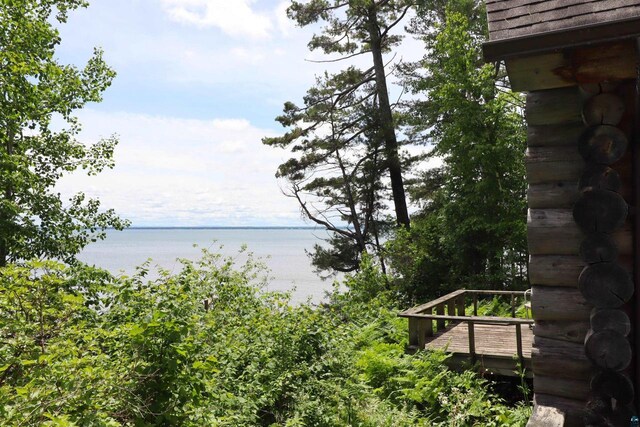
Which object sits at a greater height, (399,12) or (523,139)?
(399,12)

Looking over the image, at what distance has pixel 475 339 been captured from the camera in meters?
9.90

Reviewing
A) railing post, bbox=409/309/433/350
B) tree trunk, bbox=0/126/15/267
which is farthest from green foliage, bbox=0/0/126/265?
railing post, bbox=409/309/433/350

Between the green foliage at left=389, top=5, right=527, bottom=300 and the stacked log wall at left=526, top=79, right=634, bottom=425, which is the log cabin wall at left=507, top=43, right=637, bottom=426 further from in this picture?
the green foliage at left=389, top=5, right=527, bottom=300

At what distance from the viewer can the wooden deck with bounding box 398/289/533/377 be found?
28.0 feet

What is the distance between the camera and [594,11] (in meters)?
3.76

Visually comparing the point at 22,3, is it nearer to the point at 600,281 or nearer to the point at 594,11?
the point at 594,11

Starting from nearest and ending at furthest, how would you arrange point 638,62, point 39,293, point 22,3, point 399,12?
point 638,62 → point 39,293 → point 22,3 → point 399,12

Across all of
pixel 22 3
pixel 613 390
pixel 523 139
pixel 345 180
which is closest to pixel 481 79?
pixel 523 139

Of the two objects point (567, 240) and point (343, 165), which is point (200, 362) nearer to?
point (567, 240)

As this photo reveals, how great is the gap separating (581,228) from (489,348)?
5.75 metres

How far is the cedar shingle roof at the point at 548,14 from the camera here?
12.1 ft

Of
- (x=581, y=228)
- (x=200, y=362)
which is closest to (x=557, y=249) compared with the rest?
(x=581, y=228)

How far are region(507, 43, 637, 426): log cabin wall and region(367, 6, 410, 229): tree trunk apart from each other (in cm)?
1941

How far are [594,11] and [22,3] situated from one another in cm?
1252
